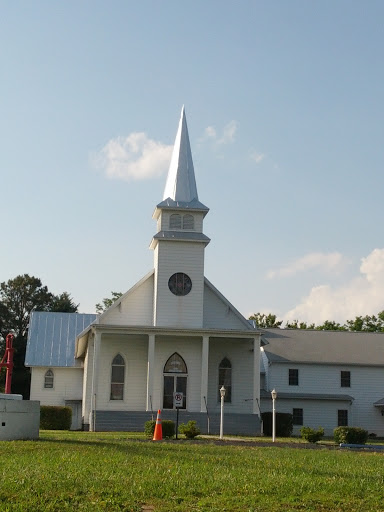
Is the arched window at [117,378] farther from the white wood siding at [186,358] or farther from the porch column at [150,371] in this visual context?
the porch column at [150,371]

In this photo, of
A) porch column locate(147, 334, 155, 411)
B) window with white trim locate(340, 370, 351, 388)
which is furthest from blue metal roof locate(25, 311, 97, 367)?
window with white trim locate(340, 370, 351, 388)

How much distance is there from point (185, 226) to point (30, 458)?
27.4 meters

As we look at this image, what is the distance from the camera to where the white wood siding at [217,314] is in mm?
40562

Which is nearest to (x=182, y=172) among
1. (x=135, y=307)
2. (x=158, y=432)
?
(x=135, y=307)

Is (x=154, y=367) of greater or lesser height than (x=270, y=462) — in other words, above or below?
above

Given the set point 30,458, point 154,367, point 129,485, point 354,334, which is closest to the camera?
point 129,485

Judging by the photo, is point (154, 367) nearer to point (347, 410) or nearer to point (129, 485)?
point (347, 410)

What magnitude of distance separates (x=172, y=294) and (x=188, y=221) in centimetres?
415

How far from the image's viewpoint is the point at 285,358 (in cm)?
4925

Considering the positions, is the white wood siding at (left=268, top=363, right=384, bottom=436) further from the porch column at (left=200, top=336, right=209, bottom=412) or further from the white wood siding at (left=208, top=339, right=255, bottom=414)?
the porch column at (left=200, top=336, right=209, bottom=412)

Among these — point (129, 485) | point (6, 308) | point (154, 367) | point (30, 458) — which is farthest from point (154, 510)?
point (6, 308)

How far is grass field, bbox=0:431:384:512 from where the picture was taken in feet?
32.1

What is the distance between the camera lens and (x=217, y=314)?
134ft

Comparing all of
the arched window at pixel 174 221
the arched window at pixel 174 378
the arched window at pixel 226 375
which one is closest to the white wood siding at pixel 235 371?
the arched window at pixel 226 375
